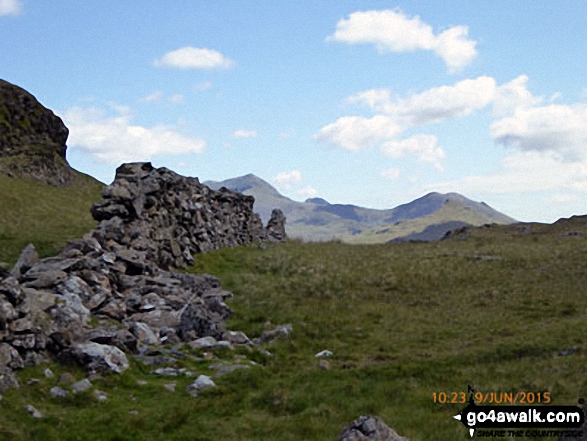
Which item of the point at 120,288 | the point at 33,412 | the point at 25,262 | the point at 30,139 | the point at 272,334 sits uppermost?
the point at 30,139

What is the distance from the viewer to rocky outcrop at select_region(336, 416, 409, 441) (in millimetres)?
7773

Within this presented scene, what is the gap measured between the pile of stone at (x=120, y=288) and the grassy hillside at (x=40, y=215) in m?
2.61

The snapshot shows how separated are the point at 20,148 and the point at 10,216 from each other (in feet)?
92.6

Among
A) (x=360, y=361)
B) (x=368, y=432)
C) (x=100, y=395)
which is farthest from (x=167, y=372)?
(x=368, y=432)

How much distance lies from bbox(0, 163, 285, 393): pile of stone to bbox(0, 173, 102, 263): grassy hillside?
2.61m

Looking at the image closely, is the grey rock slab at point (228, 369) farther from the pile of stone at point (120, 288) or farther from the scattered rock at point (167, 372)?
the pile of stone at point (120, 288)

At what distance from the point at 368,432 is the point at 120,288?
14897mm

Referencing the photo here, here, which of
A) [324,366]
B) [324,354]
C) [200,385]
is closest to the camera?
[200,385]

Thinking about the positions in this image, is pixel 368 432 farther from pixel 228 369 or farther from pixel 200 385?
pixel 228 369

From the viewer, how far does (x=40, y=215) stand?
35.7 meters

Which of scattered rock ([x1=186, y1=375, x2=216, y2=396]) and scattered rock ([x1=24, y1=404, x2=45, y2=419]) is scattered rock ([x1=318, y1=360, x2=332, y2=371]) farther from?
scattered rock ([x1=24, y1=404, x2=45, y2=419])

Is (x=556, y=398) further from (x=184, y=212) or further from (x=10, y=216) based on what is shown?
(x=10, y=216)

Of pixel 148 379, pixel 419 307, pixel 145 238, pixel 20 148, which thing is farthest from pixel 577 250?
pixel 20 148

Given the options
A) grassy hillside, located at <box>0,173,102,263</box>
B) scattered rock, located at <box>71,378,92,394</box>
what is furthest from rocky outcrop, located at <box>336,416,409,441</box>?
grassy hillside, located at <box>0,173,102,263</box>
